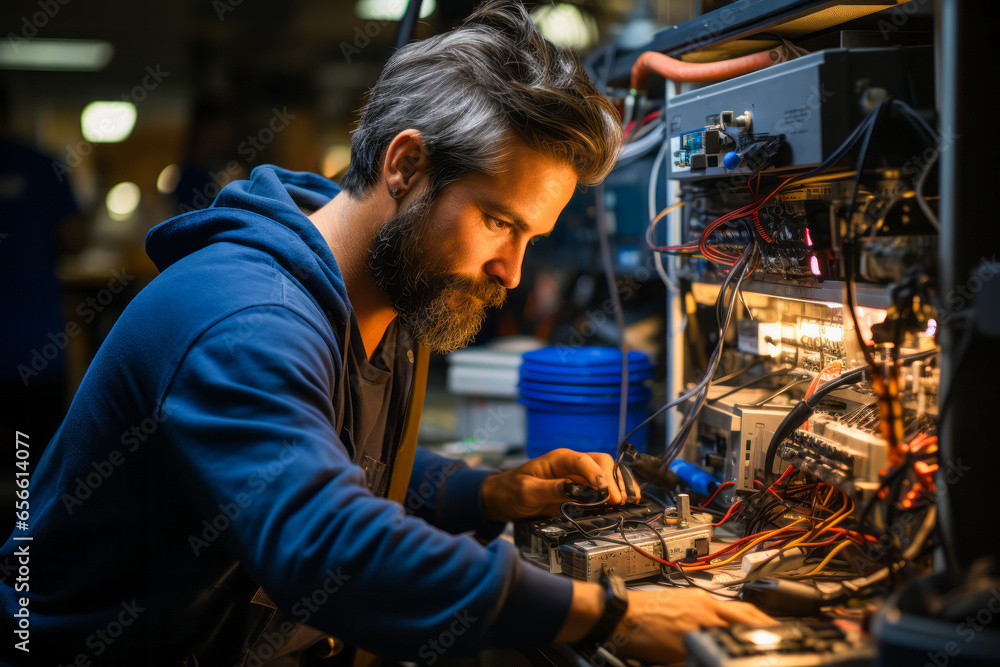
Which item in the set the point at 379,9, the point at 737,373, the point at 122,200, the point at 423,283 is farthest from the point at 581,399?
the point at 122,200

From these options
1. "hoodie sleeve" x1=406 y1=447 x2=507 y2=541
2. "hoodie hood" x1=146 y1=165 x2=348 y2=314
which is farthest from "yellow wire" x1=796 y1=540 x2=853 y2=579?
"hoodie hood" x1=146 y1=165 x2=348 y2=314

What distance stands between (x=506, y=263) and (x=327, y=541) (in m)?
0.66

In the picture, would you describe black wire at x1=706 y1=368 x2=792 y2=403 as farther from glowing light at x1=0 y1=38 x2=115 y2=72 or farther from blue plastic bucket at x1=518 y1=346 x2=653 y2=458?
glowing light at x1=0 y1=38 x2=115 y2=72

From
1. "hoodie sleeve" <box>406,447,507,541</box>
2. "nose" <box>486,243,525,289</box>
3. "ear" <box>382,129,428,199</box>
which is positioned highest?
"ear" <box>382,129,428,199</box>

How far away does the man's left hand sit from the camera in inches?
52.8

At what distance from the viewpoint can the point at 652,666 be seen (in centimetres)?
92

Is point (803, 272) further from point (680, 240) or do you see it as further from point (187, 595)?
point (187, 595)

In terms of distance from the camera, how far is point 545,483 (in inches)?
55.0

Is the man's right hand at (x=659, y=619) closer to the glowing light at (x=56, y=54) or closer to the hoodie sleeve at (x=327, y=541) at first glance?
Answer: the hoodie sleeve at (x=327, y=541)

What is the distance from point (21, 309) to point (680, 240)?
311cm

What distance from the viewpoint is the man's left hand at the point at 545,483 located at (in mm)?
1341

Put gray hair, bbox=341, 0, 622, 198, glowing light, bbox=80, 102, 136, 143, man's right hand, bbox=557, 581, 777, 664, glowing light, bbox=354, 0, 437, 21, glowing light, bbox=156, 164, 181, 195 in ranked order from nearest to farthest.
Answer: man's right hand, bbox=557, 581, 777, 664 → gray hair, bbox=341, 0, 622, 198 → glowing light, bbox=354, 0, 437, 21 → glowing light, bbox=156, 164, 181, 195 → glowing light, bbox=80, 102, 136, 143

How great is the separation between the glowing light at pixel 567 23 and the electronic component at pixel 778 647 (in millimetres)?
2482

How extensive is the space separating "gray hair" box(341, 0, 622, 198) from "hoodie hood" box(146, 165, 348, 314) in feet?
0.58
